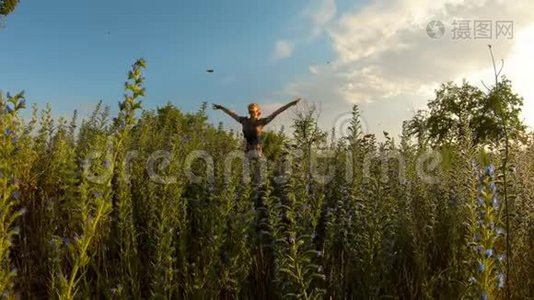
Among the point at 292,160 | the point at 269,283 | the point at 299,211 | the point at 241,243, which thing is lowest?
the point at 269,283

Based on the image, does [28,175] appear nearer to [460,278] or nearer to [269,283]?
[269,283]

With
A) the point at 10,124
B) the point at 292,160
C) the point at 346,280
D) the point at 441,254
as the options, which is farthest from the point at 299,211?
the point at 10,124

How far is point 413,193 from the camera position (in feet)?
19.7

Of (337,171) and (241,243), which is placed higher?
(337,171)

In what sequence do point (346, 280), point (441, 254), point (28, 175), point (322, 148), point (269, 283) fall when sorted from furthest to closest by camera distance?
point (322, 148) < point (28, 175) < point (441, 254) < point (269, 283) < point (346, 280)

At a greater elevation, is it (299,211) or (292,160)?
(292,160)

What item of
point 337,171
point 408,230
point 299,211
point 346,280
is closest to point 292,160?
point 299,211

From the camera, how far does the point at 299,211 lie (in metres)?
4.02

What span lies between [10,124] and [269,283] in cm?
253

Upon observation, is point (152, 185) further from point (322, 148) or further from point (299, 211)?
point (322, 148)

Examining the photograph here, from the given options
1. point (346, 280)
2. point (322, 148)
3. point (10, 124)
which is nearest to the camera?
point (10, 124)

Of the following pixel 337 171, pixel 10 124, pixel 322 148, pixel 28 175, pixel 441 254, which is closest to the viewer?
pixel 10 124

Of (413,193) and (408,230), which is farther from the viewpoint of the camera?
(413,193)

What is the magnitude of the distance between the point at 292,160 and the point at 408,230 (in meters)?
1.66
